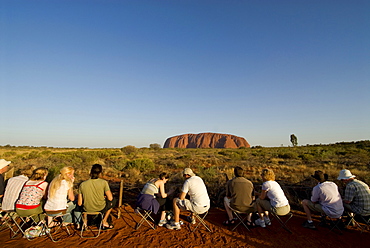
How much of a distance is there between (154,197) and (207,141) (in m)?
114

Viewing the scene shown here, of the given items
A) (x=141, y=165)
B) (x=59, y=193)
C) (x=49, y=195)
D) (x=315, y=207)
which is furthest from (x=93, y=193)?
(x=141, y=165)

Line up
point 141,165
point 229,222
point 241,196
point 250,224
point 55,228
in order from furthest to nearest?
point 141,165 → point 229,222 → point 250,224 → point 55,228 → point 241,196

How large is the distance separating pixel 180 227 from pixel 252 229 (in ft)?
5.77

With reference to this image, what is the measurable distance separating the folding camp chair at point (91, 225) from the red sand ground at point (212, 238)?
0.15 metres

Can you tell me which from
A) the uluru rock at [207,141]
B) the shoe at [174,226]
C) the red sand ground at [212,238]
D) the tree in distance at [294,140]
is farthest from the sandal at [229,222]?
the uluru rock at [207,141]

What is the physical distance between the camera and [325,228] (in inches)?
197

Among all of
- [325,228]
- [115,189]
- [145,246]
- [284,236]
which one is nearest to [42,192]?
[145,246]

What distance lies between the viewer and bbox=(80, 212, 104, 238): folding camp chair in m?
4.49

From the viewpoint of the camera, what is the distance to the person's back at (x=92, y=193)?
4.43 m

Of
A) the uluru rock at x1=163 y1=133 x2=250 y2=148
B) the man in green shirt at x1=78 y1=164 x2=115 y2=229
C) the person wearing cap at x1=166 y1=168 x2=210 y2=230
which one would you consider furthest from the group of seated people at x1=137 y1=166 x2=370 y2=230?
the uluru rock at x1=163 y1=133 x2=250 y2=148

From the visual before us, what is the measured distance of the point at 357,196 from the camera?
14.8 ft

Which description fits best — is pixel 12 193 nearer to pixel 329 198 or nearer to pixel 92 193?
pixel 92 193

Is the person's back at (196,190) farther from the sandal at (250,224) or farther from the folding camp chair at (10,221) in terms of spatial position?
the folding camp chair at (10,221)

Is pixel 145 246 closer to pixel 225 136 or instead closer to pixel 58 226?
pixel 58 226
